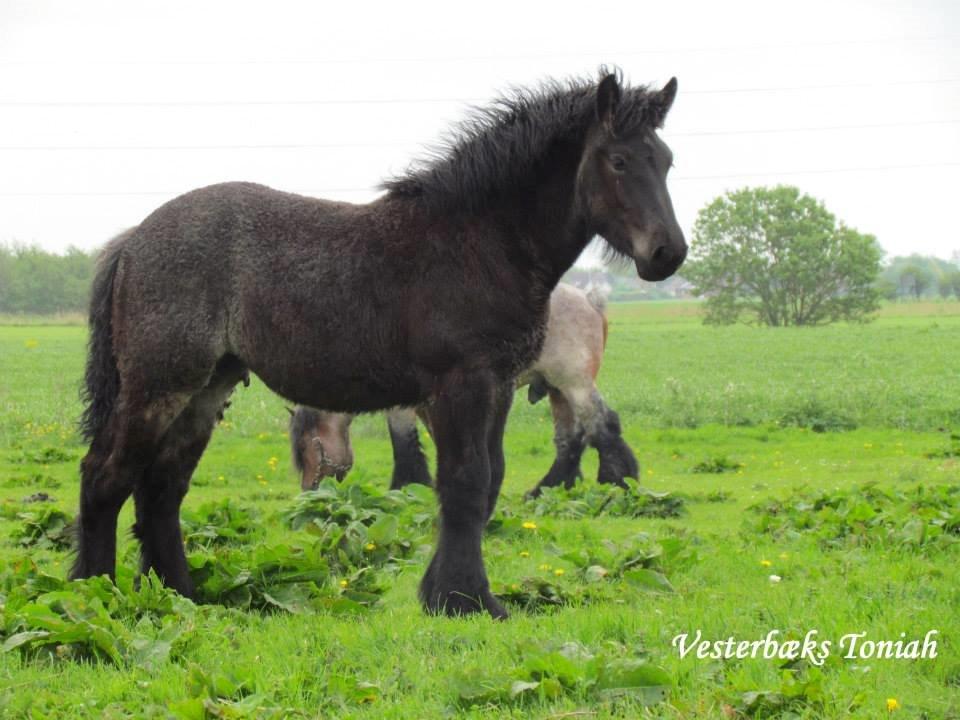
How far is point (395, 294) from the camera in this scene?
19.5ft

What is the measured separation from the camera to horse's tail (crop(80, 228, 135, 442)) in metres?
6.51

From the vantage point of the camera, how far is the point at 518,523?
27.3 feet

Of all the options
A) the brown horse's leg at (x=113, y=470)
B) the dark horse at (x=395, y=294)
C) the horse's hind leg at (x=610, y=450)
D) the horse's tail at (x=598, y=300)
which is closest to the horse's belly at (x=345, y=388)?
the dark horse at (x=395, y=294)

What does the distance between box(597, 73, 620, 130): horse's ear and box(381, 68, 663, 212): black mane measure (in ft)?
0.48

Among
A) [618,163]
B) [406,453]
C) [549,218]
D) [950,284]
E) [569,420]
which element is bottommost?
[406,453]

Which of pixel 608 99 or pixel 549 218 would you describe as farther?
pixel 549 218

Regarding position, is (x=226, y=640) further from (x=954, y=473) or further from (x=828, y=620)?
(x=954, y=473)

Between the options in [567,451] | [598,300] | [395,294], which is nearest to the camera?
[395,294]

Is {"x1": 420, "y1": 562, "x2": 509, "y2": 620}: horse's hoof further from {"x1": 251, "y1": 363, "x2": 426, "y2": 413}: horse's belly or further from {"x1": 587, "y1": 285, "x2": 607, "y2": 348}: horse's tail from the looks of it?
{"x1": 587, "y1": 285, "x2": 607, "y2": 348}: horse's tail

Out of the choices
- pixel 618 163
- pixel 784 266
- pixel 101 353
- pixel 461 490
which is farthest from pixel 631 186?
pixel 784 266

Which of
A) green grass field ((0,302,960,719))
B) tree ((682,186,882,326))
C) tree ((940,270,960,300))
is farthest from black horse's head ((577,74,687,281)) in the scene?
tree ((940,270,960,300))

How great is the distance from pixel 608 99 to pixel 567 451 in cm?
657

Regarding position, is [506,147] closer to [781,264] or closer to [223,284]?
[223,284]

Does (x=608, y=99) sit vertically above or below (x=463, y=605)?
above
